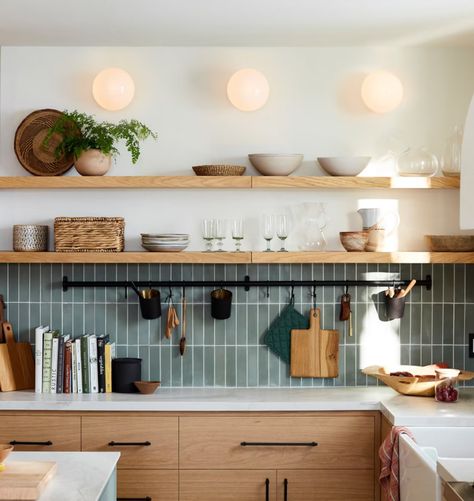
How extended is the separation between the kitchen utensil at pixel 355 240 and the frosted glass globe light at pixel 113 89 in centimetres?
128

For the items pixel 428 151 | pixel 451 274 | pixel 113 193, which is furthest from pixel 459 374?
pixel 113 193

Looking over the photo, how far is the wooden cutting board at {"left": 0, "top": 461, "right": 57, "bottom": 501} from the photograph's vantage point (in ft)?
7.63

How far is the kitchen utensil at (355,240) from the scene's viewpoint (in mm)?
4000

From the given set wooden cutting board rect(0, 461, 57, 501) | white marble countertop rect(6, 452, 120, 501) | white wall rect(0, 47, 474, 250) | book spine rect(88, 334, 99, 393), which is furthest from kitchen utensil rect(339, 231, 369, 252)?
wooden cutting board rect(0, 461, 57, 501)

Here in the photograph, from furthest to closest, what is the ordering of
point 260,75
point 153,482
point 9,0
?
point 260,75 < point 153,482 < point 9,0

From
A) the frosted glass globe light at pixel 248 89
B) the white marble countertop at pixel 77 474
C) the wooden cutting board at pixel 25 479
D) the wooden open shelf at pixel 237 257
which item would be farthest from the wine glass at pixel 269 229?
the wooden cutting board at pixel 25 479

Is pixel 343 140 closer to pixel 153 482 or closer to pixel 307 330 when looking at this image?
pixel 307 330

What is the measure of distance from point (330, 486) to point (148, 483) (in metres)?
0.85

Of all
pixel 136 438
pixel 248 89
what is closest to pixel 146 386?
pixel 136 438

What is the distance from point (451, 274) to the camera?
4.24 meters

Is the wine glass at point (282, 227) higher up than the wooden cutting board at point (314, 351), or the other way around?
the wine glass at point (282, 227)

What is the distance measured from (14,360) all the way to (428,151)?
93.7 inches

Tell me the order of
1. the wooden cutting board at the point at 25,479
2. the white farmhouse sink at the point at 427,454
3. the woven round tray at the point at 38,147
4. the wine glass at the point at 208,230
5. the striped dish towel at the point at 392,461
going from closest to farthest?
the wooden cutting board at the point at 25,479
the white farmhouse sink at the point at 427,454
the striped dish towel at the point at 392,461
the wine glass at the point at 208,230
the woven round tray at the point at 38,147

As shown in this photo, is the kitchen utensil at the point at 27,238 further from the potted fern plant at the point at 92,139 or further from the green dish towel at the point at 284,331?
the green dish towel at the point at 284,331
